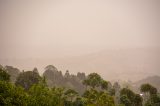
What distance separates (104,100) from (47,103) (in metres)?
19.4

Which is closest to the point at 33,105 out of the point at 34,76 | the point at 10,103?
the point at 10,103

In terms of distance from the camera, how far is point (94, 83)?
12394 centimetres

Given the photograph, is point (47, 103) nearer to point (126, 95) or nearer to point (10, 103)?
point (10, 103)

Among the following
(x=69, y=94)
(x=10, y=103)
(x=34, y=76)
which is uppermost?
(x=34, y=76)

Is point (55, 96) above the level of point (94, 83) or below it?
below

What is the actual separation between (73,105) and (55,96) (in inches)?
1588

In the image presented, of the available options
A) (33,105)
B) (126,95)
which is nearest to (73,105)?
(126,95)

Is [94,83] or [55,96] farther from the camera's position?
[94,83]

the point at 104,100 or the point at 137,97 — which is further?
the point at 137,97

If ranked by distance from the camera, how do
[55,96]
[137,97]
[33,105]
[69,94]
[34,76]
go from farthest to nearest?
[34,76] → [137,97] → [69,94] → [55,96] → [33,105]

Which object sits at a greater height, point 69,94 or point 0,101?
point 69,94

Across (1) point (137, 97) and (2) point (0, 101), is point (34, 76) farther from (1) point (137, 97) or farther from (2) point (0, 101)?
(2) point (0, 101)

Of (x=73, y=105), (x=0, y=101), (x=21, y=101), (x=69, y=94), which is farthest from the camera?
(x=69, y=94)

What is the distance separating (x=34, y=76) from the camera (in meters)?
122
